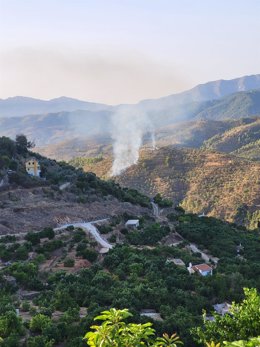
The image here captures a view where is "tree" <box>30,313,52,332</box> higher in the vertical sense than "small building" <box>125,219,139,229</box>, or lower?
higher

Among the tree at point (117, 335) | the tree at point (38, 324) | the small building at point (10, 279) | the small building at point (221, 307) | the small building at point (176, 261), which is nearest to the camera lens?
the tree at point (117, 335)

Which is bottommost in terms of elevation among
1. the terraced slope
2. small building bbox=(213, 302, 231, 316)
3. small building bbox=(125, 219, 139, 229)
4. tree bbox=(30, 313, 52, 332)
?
the terraced slope

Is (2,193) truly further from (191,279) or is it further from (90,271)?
(191,279)

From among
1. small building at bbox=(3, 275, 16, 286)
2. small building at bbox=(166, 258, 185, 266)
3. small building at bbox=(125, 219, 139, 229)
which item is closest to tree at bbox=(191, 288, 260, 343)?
small building at bbox=(3, 275, 16, 286)

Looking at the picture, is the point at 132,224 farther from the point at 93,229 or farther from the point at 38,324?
the point at 38,324

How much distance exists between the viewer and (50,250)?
33.8 m

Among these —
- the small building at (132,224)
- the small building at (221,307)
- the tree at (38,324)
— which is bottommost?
the small building at (221,307)

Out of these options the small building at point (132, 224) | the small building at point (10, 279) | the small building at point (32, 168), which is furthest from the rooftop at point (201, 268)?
the small building at point (32, 168)

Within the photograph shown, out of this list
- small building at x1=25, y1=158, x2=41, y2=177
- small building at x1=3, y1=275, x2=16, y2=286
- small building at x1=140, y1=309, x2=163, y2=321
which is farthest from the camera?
small building at x1=25, y1=158, x2=41, y2=177

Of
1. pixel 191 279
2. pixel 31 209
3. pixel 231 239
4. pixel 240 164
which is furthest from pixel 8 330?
pixel 240 164

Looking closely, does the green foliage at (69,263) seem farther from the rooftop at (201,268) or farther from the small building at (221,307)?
the small building at (221,307)

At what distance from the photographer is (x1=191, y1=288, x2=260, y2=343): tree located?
28.4ft

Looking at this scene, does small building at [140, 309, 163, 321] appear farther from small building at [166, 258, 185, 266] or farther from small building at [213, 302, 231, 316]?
small building at [166, 258, 185, 266]

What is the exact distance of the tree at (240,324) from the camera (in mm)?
8664
